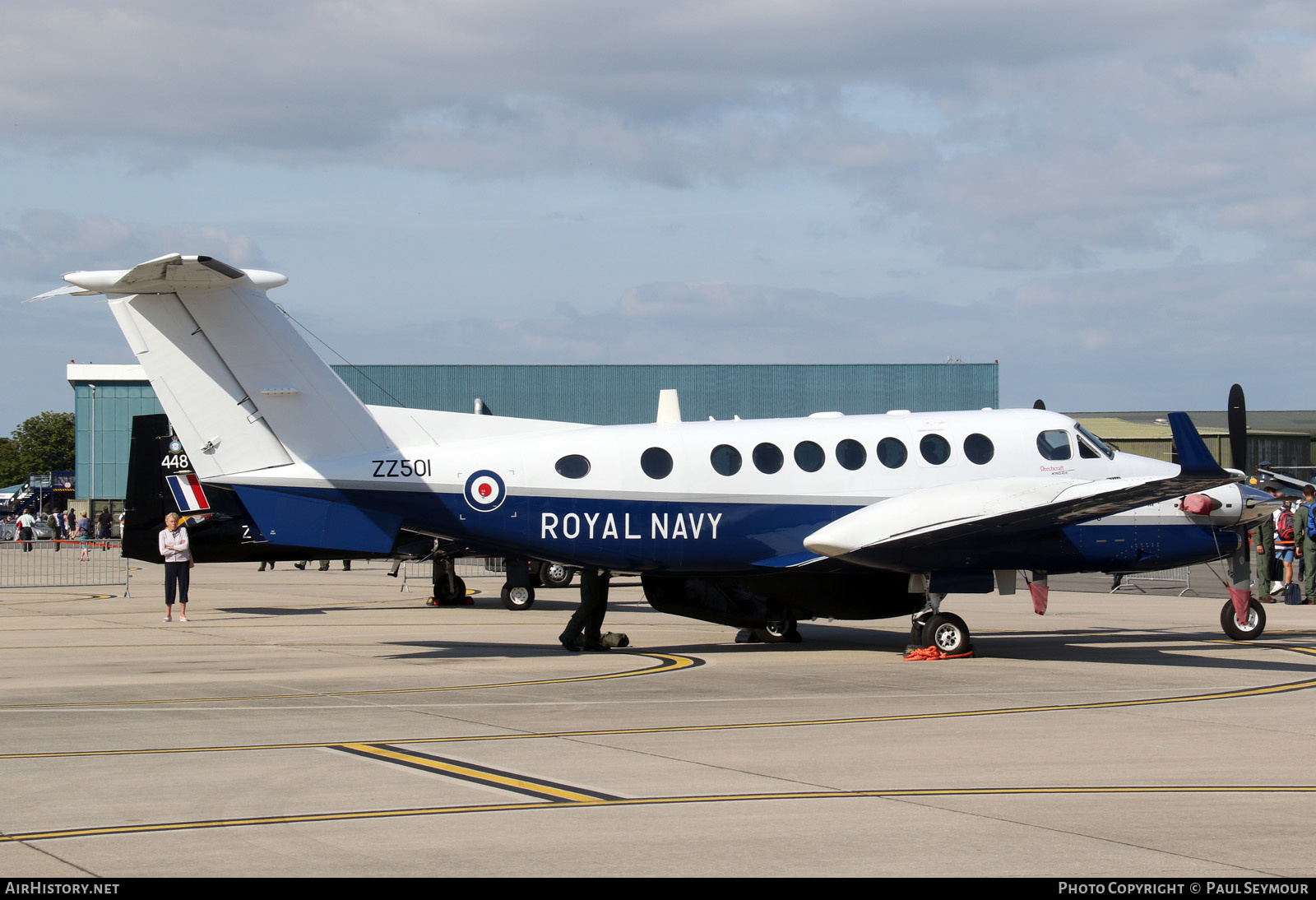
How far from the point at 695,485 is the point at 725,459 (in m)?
0.56

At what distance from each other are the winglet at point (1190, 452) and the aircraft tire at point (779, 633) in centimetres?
640

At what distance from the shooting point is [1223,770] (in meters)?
9.43

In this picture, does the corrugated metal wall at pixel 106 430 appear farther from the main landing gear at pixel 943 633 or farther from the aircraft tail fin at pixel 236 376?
the main landing gear at pixel 943 633

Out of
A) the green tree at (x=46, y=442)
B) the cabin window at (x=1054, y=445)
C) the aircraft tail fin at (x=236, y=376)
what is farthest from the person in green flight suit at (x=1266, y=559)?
the green tree at (x=46, y=442)

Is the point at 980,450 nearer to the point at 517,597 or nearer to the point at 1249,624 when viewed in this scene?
the point at 1249,624

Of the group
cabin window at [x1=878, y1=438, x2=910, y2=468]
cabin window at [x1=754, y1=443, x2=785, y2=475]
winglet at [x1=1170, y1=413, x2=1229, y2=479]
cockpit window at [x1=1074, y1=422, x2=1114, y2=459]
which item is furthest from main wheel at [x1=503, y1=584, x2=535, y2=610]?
winglet at [x1=1170, y1=413, x2=1229, y2=479]

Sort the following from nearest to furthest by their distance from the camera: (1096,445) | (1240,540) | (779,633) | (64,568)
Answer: (1096,445) → (1240,540) → (779,633) → (64,568)

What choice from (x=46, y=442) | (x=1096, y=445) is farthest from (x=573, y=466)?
(x=46, y=442)

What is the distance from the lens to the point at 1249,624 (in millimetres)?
20031

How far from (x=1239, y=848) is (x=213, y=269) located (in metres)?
12.6

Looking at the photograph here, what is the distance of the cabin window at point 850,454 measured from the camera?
59.2 ft

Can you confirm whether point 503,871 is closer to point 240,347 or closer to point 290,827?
point 290,827
